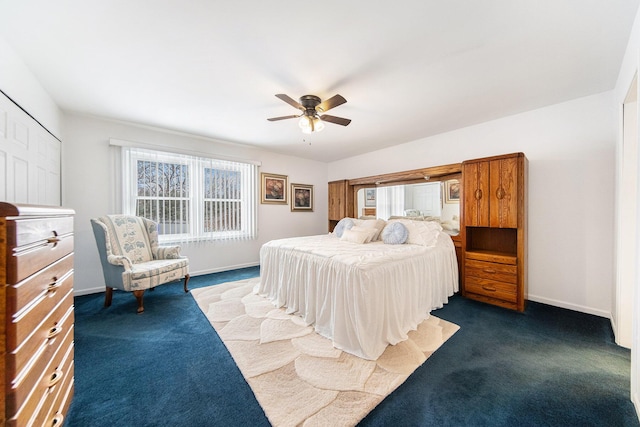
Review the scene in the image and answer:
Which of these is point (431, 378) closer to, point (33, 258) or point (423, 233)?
point (423, 233)

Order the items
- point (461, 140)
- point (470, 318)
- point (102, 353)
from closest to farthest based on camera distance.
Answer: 1. point (102, 353)
2. point (470, 318)
3. point (461, 140)

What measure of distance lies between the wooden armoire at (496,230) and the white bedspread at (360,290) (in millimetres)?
392

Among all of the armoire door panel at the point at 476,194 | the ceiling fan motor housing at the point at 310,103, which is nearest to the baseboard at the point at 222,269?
the ceiling fan motor housing at the point at 310,103

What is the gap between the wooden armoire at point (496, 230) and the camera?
2.71 m

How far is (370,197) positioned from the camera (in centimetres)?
486

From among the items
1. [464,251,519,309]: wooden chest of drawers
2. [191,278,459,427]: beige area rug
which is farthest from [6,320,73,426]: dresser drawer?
[464,251,519,309]: wooden chest of drawers

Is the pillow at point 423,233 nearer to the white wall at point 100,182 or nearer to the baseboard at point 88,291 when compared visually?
the white wall at point 100,182

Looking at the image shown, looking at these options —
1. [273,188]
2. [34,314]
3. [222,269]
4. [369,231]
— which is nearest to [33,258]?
[34,314]

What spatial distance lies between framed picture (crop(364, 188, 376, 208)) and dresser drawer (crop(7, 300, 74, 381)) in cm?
438

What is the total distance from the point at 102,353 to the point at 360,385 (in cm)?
212

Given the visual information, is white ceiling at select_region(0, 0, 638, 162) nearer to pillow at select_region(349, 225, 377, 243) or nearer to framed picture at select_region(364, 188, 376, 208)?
pillow at select_region(349, 225, 377, 243)

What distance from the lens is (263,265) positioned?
3.15 metres

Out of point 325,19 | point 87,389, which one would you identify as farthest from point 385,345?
point 325,19

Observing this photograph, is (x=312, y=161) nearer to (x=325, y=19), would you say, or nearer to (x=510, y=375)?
(x=325, y=19)
